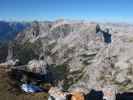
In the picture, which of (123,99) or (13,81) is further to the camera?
(13,81)

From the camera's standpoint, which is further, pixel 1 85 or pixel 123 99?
pixel 1 85

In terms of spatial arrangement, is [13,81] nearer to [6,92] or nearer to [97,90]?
[6,92]

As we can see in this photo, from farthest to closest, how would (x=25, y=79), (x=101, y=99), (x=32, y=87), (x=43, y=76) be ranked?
1. (x=43, y=76)
2. (x=25, y=79)
3. (x=32, y=87)
4. (x=101, y=99)

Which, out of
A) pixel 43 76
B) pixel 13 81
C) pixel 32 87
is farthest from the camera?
pixel 43 76

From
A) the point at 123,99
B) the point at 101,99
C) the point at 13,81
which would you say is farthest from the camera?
A: the point at 13,81

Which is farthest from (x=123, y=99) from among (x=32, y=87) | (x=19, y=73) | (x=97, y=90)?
(x=19, y=73)

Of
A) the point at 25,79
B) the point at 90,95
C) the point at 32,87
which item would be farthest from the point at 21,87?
the point at 90,95

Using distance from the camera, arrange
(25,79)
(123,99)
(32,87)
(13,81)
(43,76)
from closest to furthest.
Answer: (123,99)
(32,87)
(13,81)
(25,79)
(43,76)

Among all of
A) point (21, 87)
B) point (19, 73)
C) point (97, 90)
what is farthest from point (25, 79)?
point (97, 90)

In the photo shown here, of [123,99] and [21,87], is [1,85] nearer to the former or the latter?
[21,87]
